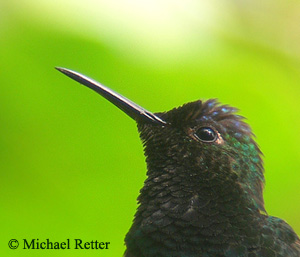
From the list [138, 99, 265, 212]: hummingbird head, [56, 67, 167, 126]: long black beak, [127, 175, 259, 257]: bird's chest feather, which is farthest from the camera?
[56, 67, 167, 126]: long black beak

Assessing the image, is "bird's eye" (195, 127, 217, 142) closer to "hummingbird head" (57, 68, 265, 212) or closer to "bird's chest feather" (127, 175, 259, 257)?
"hummingbird head" (57, 68, 265, 212)

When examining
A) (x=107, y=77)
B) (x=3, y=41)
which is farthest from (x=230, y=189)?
(x=3, y=41)

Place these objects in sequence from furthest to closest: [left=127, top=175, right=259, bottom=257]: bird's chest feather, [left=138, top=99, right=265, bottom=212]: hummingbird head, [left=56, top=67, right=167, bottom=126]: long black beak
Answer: [left=56, top=67, right=167, bottom=126]: long black beak
[left=138, top=99, right=265, bottom=212]: hummingbird head
[left=127, top=175, right=259, bottom=257]: bird's chest feather

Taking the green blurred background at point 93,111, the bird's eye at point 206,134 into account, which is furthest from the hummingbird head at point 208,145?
the green blurred background at point 93,111

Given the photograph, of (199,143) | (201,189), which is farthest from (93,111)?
(201,189)

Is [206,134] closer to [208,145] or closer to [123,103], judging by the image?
[208,145]

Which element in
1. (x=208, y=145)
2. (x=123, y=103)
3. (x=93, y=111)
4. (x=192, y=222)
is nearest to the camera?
(x=192, y=222)

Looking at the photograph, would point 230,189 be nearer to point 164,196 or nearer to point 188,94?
point 164,196

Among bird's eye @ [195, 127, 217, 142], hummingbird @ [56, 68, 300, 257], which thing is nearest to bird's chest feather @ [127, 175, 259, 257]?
hummingbird @ [56, 68, 300, 257]

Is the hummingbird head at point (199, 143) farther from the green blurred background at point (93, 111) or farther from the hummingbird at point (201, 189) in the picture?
the green blurred background at point (93, 111)
